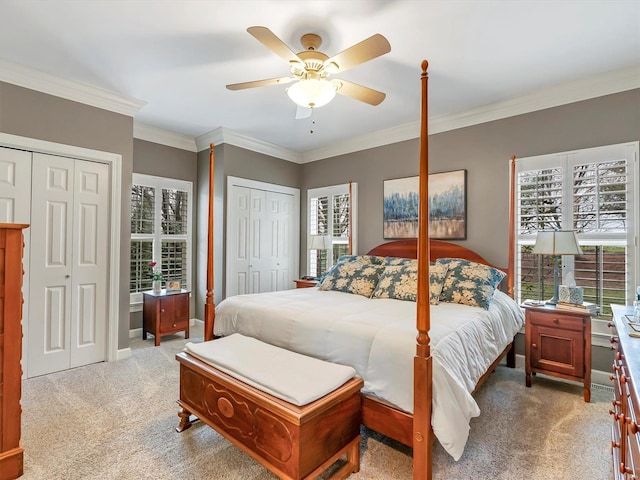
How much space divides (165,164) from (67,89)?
1.52 metres

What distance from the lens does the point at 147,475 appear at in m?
1.78

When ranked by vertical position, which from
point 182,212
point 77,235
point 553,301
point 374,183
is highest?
point 374,183

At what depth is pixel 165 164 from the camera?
458 cm

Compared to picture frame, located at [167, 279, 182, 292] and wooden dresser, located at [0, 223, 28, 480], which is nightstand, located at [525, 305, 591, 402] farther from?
picture frame, located at [167, 279, 182, 292]

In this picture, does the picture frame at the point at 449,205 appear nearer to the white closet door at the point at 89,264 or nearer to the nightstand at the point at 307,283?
the nightstand at the point at 307,283

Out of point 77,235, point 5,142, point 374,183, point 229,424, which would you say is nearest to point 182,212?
point 77,235

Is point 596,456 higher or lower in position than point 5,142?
lower

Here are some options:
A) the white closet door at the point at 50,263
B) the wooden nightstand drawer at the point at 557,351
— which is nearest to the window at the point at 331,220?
the wooden nightstand drawer at the point at 557,351

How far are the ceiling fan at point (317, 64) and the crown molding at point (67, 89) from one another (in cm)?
177

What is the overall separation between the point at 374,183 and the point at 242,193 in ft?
6.12

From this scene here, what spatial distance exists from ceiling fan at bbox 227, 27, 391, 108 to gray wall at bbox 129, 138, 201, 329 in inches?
101

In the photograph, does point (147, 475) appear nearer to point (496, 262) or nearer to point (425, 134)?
point (425, 134)

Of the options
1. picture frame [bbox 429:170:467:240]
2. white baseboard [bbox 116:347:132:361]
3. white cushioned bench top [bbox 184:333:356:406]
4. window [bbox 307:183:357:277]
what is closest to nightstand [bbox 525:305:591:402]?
picture frame [bbox 429:170:467:240]

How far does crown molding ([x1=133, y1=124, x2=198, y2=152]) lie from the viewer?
4297mm
